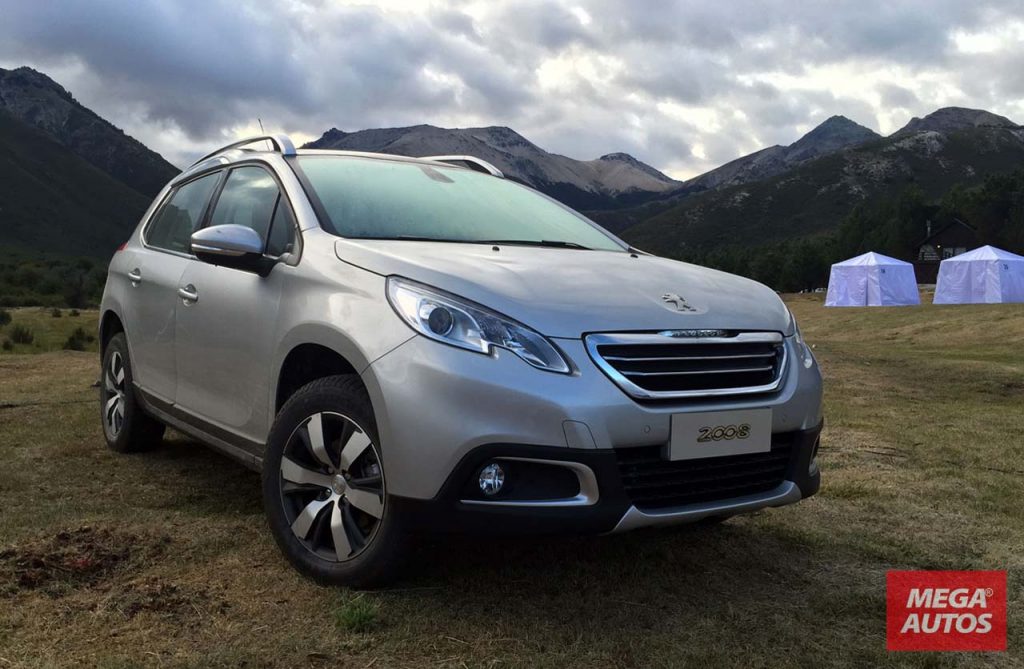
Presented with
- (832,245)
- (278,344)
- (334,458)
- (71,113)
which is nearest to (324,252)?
(278,344)

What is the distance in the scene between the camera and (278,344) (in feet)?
10.7

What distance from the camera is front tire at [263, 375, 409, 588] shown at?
2.79 meters

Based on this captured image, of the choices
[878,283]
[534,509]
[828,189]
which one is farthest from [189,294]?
[828,189]

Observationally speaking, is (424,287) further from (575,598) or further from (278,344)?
(575,598)

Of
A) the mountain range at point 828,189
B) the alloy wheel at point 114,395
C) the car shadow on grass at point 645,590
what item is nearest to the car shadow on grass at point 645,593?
the car shadow on grass at point 645,590

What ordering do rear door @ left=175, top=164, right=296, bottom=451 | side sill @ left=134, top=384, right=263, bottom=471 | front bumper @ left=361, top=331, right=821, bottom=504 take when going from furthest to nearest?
side sill @ left=134, top=384, right=263, bottom=471 < rear door @ left=175, top=164, right=296, bottom=451 < front bumper @ left=361, top=331, right=821, bottom=504

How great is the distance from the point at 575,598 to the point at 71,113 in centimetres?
20496

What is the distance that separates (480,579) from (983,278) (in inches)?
1529

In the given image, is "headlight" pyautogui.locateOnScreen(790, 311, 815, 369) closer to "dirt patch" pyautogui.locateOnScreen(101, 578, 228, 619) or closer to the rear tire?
"dirt patch" pyautogui.locateOnScreen(101, 578, 228, 619)

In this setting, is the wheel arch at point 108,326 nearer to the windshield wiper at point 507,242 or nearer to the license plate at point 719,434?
the windshield wiper at point 507,242

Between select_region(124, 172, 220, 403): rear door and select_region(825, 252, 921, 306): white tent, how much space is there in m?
38.6

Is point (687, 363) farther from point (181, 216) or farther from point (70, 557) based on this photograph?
point (181, 216)

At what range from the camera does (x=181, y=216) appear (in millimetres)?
4715

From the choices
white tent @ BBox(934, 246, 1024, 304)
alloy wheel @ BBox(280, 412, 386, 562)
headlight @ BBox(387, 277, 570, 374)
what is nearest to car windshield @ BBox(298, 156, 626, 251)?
headlight @ BBox(387, 277, 570, 374)
